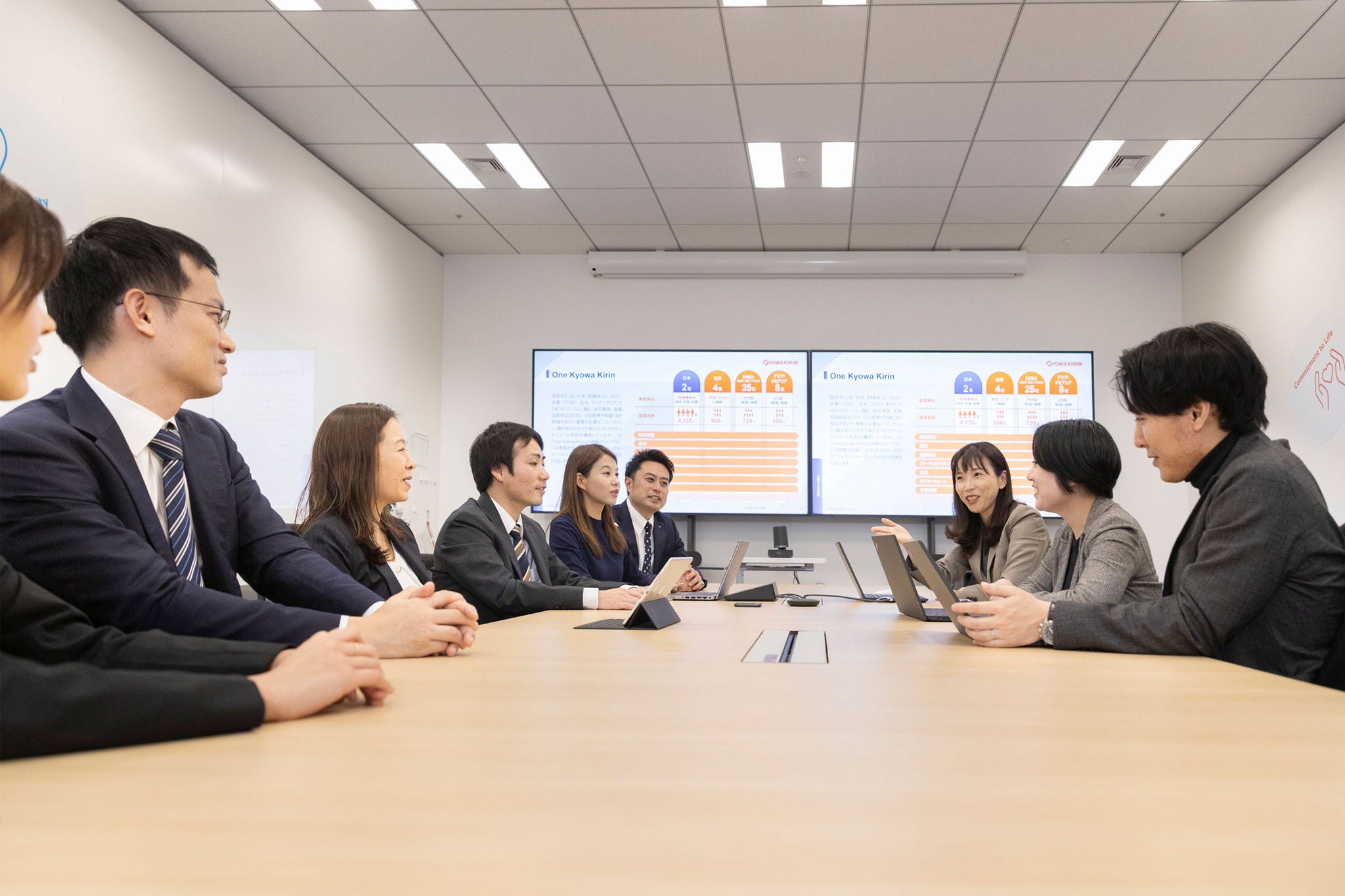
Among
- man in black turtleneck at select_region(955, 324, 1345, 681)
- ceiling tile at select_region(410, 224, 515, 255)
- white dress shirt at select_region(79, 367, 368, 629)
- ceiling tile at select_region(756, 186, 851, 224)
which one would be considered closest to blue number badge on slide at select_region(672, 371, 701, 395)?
ceiling tile at select_region(756, 186, 851, 224)

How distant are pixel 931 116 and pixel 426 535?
13.5 ft

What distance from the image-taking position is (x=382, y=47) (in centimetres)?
374

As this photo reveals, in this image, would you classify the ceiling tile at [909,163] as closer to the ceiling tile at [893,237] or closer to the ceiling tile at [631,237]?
the ceiling tile at [893,237]

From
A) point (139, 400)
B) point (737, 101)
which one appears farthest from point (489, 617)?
point (737, 101)

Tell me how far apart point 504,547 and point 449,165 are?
9.47 feet

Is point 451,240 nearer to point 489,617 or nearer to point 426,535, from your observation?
point 426,535

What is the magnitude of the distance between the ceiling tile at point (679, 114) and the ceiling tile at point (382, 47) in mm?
760

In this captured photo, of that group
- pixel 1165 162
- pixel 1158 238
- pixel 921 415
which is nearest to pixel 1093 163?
pixel 1165 162

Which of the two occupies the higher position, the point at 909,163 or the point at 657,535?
the point at 909,163

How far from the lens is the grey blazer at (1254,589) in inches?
60.6

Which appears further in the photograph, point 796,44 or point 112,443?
point 796,44

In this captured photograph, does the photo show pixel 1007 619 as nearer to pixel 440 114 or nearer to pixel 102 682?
pixel 102 682

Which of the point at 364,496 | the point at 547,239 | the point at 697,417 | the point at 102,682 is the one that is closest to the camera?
the point at 102,682

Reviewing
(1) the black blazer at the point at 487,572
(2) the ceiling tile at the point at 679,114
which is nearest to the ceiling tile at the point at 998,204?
(2) the ceiling tile at the point at 679,114
